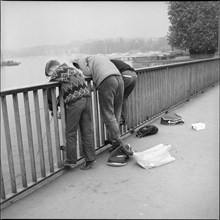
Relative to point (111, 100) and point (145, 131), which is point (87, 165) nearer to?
point (111, 100)

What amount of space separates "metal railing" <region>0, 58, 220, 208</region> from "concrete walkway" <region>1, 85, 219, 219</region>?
248mm

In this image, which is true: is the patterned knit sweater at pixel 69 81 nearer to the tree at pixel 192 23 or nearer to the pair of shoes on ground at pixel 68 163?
the pair of shoes on ground at pixel 68 163

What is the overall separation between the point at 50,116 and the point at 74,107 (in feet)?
1.13

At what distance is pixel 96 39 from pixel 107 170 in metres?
1.48

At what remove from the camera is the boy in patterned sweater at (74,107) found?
129 inches

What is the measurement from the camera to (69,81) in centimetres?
324

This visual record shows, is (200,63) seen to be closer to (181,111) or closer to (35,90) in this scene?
(181,111)

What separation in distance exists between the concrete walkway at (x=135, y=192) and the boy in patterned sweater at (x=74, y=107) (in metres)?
0.21

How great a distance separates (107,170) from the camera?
3492 millimetres

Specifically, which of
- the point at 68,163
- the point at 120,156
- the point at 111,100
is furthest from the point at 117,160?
the point at 111,100

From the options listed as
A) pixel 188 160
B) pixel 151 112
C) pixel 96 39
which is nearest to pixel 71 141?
pixel 96 39

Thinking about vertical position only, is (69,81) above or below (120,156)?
above

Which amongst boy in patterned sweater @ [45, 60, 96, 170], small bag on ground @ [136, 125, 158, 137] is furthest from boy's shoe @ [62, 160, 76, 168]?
small bag on ground @ [136, 125, 158, 137]

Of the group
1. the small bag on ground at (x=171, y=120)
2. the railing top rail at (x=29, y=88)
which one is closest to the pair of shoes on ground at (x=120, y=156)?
the railing top rail at (x=29, y=88)
